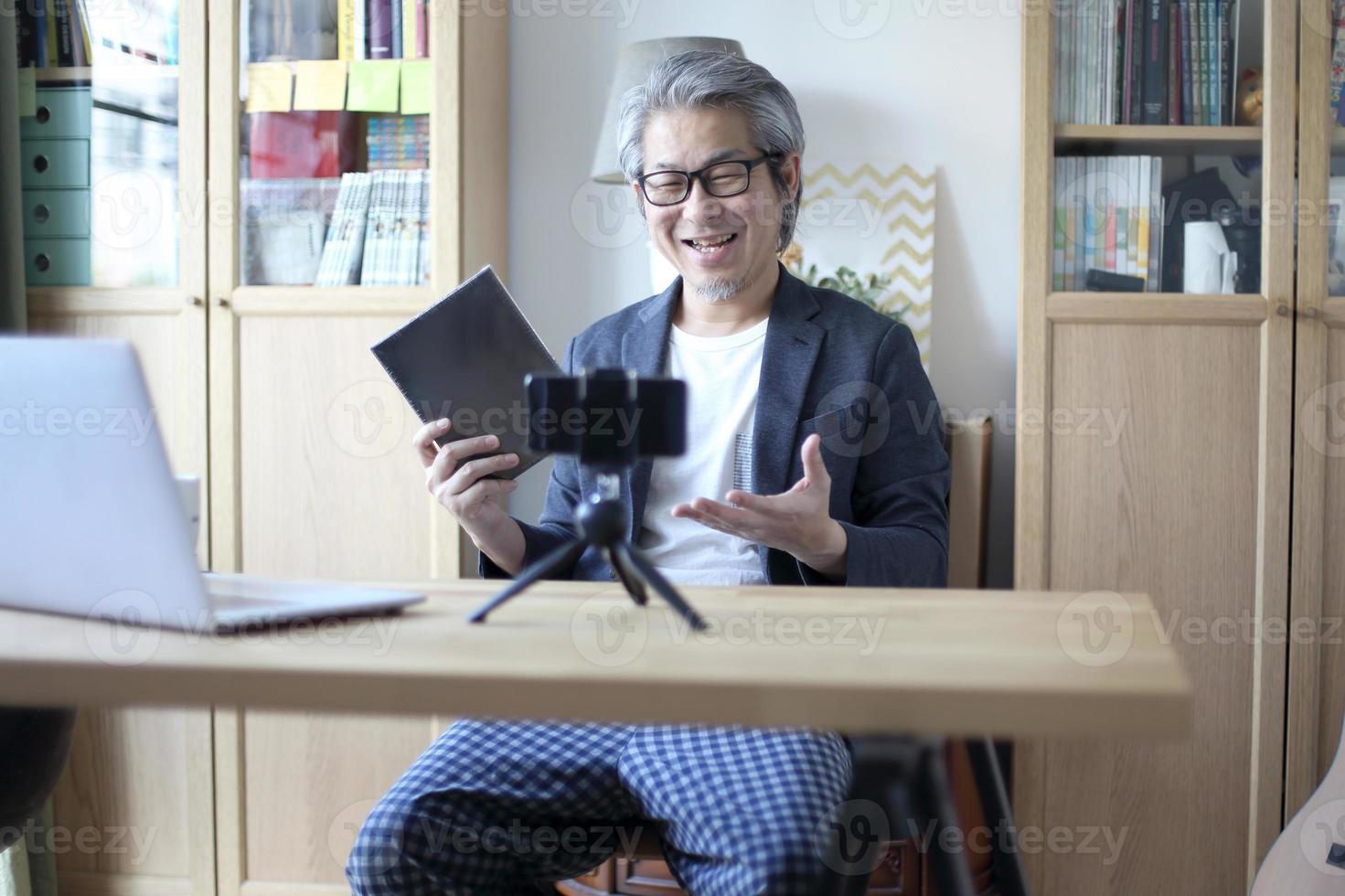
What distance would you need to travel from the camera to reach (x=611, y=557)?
0.92 m

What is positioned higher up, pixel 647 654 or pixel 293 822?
pixel 647 654

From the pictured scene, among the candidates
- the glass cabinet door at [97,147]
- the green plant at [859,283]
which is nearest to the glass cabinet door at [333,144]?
the glass cabinet door at [97,147]

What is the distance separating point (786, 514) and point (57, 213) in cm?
168

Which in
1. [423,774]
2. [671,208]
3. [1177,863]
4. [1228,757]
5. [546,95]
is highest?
[546,95]

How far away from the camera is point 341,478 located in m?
2.04

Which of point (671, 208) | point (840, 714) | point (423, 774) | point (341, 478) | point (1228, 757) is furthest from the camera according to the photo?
point (341, 478)

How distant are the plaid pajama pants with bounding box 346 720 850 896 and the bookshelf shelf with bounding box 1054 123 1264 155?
120 cm

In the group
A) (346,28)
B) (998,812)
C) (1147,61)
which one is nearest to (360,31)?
(346,28)

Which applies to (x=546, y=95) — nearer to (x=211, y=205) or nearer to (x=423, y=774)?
(x=211, y=205)

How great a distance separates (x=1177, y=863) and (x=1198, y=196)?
111 cm

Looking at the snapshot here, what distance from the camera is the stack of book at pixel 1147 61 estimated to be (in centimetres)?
195

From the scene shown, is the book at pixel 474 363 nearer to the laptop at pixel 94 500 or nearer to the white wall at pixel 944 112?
the laptop at pixel 94 500

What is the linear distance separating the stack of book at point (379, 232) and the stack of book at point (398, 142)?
0.05 ft

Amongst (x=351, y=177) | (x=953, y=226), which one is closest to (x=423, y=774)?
(x=351, y=177)
